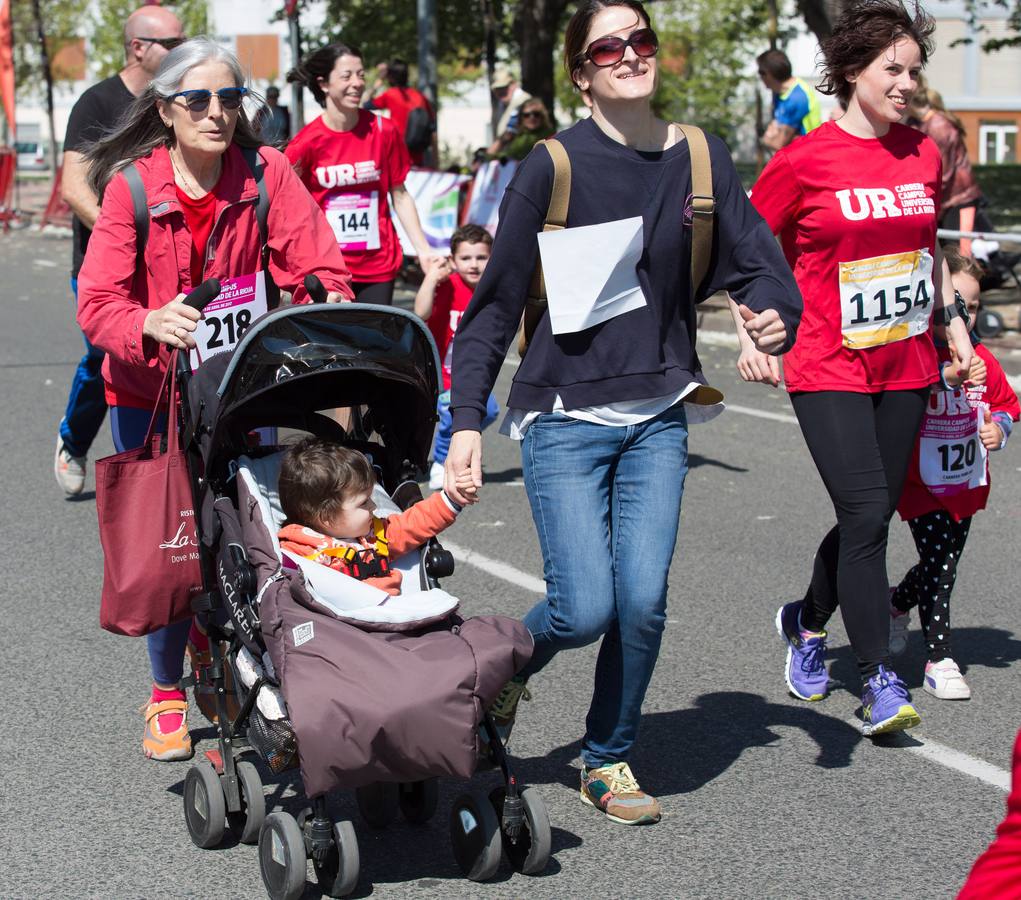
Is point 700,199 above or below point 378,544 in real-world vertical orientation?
above

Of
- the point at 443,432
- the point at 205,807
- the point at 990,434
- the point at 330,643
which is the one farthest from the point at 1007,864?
the point at 443,432

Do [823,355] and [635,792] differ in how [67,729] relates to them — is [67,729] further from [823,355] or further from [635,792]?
[823,355]

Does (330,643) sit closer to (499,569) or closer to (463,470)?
(463,470)

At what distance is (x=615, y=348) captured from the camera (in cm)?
416

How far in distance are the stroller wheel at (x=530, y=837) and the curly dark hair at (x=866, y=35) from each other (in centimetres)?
245

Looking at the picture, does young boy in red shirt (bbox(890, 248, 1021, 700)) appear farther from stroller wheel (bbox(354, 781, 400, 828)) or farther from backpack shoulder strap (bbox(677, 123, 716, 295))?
stroller wheel (bbox(354, 781, 400, 828))

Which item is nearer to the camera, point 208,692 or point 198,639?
point 208,692

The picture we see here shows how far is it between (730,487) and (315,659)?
17.2 feet

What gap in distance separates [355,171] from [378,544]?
5028mm

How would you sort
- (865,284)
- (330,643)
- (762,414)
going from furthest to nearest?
1. (762,414)
2. (865,284)
3. (330,643)

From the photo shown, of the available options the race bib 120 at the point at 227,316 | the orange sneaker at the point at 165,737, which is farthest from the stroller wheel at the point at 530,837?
the race bib 120 at the point at 227,316

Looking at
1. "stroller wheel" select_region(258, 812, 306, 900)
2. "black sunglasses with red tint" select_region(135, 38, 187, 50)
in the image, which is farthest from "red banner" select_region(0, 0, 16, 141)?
"stroller wheel" select_region(258, 812, 306, 900)

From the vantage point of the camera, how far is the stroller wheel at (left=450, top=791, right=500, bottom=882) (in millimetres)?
3840

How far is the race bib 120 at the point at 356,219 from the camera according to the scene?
8.65 m
